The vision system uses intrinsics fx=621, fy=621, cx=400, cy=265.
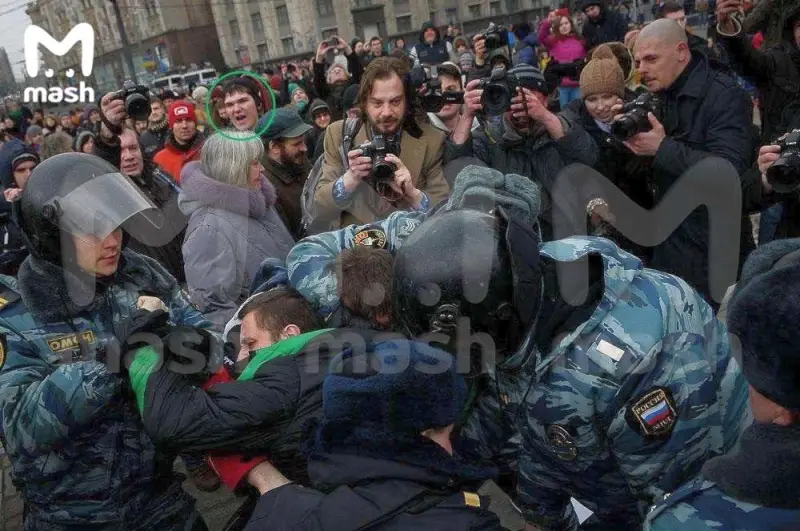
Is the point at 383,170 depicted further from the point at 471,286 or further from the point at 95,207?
the point at 471,286

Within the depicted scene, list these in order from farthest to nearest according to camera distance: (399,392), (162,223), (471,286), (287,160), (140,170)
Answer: (140,170)
(287,160)
(162,223)
(471,286)
(399,392)

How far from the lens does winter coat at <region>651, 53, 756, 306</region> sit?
2830 millimetres

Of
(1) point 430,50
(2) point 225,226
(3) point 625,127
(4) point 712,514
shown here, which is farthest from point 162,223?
(1) point 430,50

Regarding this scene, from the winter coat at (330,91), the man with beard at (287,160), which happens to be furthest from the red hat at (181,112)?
the winter coat at (330,91)

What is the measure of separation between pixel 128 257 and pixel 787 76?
12.8ft

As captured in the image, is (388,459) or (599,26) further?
(599,26)

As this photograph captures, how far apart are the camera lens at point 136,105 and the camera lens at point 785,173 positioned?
11.4 feet

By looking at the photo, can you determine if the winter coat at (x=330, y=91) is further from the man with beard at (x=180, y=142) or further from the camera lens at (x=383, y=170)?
the camera lens at (x=383, y=170)

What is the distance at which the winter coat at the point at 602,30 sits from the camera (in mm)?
8219

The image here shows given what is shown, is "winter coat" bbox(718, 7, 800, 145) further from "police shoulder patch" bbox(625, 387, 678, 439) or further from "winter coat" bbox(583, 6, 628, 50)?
"winter coat" bbox(583, 6, 628, 50)

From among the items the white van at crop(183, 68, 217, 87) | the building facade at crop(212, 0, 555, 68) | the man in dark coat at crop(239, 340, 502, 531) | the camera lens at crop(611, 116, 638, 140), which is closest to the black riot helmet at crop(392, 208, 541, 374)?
the man in dark coat at crop(239, 340, 502, 531)

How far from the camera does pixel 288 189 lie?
12.3 feet

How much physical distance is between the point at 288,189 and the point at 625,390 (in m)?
2.69

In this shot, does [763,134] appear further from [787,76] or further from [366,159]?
[366,159]
